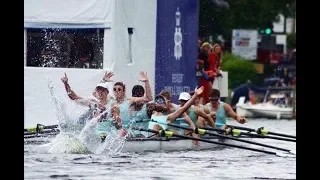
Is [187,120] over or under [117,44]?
under

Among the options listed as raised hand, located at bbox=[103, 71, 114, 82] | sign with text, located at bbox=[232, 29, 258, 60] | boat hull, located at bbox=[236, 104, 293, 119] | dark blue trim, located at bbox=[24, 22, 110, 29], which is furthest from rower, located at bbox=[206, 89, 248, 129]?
sign with text, located at bbox=[232, 29, 258, 60]

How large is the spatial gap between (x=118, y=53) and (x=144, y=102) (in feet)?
2.42

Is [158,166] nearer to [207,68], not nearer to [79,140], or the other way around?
[79,140]

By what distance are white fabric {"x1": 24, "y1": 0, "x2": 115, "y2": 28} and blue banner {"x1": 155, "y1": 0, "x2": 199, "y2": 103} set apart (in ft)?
2.76

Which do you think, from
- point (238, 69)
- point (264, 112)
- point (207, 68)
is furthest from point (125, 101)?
point (238, 69)

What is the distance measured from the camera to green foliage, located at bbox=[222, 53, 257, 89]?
3241 cm

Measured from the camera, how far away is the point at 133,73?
15438mm

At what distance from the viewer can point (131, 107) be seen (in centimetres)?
1504

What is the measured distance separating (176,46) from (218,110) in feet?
3.80

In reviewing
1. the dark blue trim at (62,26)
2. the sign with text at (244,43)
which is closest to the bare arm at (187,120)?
the dark blue trim at (62,26)

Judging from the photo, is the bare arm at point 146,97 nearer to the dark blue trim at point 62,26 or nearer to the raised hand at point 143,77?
the raised hand at point 143,77

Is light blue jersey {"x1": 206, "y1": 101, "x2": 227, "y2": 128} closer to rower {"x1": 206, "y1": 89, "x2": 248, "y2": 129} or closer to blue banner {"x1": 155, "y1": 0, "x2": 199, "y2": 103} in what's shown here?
rower {"x1": 206, "y1": 89, "x2": 248, "y2": 129}
